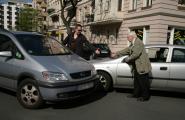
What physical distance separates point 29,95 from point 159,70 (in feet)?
10.7

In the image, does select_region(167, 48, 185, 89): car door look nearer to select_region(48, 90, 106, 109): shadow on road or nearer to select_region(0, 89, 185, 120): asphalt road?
select_region(0, 89, 185, 120): asphalt road

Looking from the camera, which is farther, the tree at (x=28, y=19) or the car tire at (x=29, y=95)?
the tree at (x=28, y=19)

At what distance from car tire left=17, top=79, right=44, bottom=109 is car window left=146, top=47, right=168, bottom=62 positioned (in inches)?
Answer: 123

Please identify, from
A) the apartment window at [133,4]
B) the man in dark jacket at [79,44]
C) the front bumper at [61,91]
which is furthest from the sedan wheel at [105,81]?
the apartment window at [133,4]

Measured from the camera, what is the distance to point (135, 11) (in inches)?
861

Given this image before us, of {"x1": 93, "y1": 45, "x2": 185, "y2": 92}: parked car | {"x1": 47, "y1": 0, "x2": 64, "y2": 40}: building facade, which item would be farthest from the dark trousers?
{"x1": 47, "y1": 0, "x2": 64, "y2": 40}: building facade

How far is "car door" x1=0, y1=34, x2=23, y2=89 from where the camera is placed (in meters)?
5.87

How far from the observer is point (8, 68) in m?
6.00

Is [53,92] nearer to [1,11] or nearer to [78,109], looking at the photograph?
[78,109]

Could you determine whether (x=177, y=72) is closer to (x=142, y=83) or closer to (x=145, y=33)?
(x=142, y=83)

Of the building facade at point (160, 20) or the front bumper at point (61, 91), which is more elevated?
the building facade at point (160, 20)

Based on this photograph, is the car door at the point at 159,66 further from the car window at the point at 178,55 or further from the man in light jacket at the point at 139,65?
the man in light jacket at the point at 139,65

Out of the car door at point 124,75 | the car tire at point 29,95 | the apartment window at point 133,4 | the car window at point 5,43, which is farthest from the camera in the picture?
the apartment window at point 133,4

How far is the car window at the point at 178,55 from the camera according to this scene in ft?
22.5
